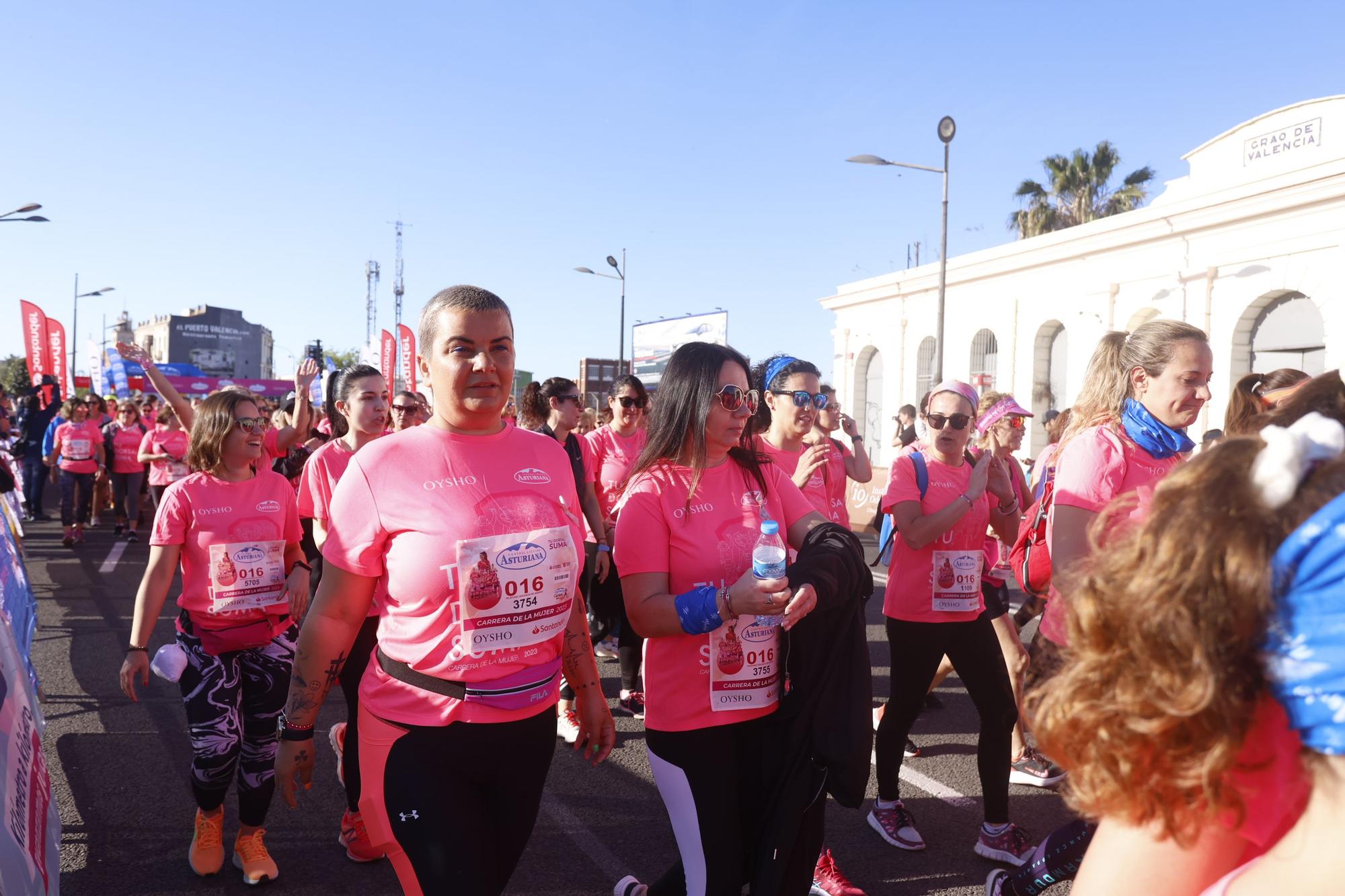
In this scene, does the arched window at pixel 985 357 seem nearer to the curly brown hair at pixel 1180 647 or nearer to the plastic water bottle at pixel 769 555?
the plastic water bottle at pixel 769 555

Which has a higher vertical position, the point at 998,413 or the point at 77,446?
the point at 998,413

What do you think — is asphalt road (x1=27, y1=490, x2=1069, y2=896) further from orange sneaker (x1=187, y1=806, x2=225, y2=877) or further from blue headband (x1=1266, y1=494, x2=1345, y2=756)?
blue headband (x1=1266, y1=494, x2=1345, y2=756)

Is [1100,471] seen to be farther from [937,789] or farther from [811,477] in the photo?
[937,789]

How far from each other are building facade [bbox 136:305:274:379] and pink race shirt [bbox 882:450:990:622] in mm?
102598

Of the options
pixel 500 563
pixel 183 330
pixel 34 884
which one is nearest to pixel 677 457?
pixel 500 563

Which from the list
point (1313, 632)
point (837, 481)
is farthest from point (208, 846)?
point (1313, 632)

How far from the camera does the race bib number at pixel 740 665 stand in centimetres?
→ 270

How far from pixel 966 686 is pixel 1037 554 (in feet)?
2.42

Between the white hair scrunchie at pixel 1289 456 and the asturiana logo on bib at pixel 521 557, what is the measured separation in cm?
168

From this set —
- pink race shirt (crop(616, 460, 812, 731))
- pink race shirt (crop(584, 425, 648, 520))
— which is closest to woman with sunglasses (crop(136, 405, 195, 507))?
pink race shirt (crop(584, 425, 648, 520))

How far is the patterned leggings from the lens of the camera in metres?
3.62

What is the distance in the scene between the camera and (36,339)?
2411 cm

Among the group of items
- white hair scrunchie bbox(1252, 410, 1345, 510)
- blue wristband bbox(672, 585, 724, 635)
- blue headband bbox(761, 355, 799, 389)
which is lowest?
blue wristband bbox(672, 585, 724, 635)

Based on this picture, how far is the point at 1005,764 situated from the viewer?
3885mm
